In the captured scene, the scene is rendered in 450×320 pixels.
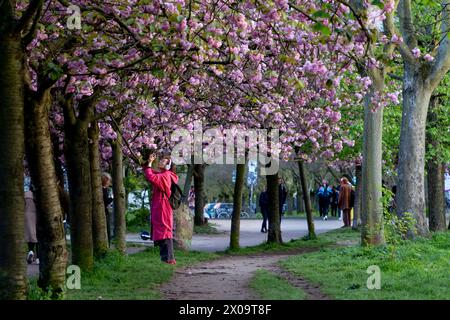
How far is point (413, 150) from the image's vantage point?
20.2 m

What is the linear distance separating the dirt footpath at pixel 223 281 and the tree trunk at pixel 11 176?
258 centimetres

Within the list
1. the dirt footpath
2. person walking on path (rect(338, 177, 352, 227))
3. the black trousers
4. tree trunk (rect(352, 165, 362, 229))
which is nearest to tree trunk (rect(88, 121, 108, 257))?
the black trousers

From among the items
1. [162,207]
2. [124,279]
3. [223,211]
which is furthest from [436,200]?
[223,211]

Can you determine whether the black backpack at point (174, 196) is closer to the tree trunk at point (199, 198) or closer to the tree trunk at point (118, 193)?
the tree trunk at point (118, 193)

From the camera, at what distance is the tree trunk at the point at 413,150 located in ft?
65.7

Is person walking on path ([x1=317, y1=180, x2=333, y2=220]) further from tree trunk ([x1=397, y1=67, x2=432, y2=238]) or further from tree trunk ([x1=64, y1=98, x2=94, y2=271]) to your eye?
tree trunk ([x1=64, y1=98, x2=94, y2=271])

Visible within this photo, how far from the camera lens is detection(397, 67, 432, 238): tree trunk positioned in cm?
2003

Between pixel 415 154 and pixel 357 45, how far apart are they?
29.3 ft

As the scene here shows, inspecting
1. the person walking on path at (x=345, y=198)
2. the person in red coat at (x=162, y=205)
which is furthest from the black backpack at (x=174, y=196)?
the person walking on path at (x=345, y=198)

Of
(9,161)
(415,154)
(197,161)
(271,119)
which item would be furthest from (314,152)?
(9,161)

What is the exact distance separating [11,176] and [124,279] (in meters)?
4.58

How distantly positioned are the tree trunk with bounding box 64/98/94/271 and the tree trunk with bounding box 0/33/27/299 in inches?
183

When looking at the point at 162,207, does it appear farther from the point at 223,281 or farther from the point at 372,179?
the point at 372,179
